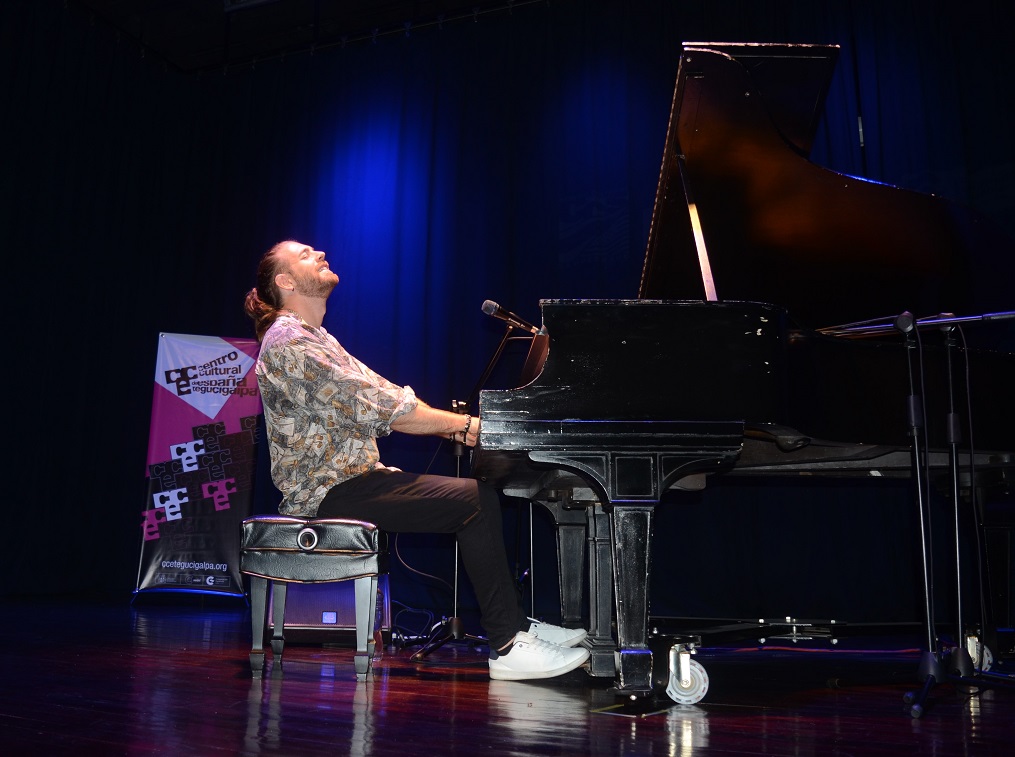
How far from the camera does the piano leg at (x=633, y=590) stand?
2129 mm

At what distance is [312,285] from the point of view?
3.06 m

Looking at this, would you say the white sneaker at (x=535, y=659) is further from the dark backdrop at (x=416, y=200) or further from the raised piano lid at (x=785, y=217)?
the dark backdrop at (x=416, y=200)

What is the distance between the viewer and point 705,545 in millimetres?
4961

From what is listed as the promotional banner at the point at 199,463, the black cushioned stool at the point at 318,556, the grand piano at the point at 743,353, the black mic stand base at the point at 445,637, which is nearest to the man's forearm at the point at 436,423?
the grand piano at the point at 743,353

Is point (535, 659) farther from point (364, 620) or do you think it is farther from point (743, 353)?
point (743, 353)

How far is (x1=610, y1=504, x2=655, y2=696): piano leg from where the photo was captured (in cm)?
213

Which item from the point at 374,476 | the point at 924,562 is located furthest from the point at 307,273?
the point at 924,562

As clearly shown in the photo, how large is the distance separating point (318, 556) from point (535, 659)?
0.73 m

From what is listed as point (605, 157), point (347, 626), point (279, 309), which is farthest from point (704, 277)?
point (605, 157)

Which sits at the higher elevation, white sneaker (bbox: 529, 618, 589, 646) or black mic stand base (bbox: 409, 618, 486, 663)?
white sneaker (bbox: 529, 618, 589, 646)

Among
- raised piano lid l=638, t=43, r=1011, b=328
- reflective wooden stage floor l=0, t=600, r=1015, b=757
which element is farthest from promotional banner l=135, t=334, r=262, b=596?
raised piano lid l=638, t=43, r=1011, b=328

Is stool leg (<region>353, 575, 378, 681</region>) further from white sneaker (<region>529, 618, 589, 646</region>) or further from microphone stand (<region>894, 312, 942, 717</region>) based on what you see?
microphone stand (<region>894, 312, 942, 717</region>)

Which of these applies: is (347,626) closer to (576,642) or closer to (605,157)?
(576,642)

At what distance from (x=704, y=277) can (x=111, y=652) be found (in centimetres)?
256
